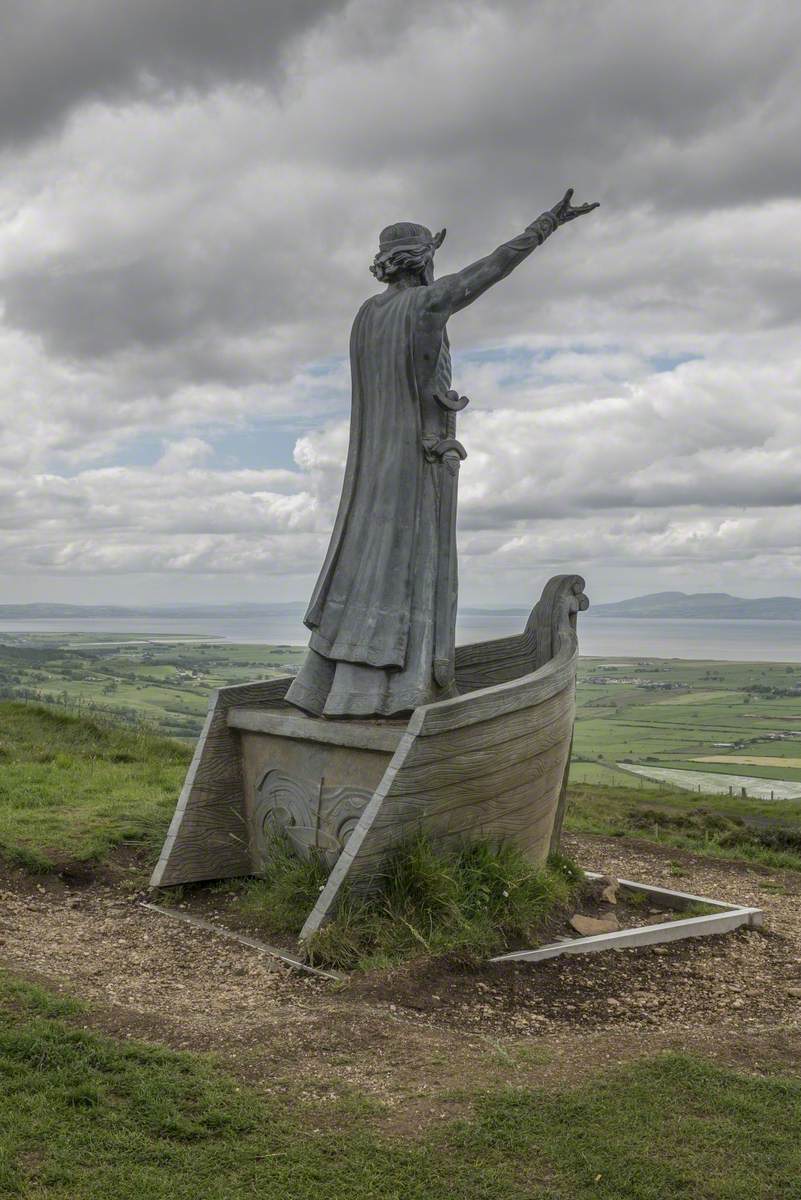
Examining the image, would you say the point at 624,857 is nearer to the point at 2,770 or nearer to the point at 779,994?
the point at 779,994

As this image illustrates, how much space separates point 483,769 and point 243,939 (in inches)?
69.5

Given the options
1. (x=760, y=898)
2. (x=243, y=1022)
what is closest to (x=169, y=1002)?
(x=243, y=1022)

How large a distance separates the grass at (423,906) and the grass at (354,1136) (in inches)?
61.4

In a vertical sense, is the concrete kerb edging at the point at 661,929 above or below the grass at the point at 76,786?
below

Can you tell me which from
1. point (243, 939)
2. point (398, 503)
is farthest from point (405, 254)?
point (243, 939)

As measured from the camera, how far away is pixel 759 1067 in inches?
170

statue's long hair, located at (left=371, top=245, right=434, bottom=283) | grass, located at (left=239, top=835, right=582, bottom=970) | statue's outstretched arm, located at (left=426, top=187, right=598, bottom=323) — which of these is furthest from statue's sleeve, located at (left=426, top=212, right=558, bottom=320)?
grass, located at (left=239, top=835, right=582, bottom=970)

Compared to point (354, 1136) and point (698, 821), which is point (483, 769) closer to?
point (354, 1136)

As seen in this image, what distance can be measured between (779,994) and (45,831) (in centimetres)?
556

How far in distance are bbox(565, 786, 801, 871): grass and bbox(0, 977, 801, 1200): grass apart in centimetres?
618

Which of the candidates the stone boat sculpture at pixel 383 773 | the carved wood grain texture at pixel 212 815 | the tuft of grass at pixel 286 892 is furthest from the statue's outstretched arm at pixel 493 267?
the tuft of grass at pixel 286 892

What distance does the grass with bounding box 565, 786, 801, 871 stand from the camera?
10.2 metres

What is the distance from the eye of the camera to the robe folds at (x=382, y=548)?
6789 millimetres

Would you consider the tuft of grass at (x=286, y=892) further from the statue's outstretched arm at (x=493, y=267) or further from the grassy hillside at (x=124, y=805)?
the statue's outstretched arm at (x=493, y=267)
